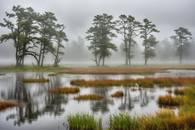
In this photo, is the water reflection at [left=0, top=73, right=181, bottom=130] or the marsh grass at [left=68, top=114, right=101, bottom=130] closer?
the marsh grass at [left=68, top=114, right=101, bottom=130]

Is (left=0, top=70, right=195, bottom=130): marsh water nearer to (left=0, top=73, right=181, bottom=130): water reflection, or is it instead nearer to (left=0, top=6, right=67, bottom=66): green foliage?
(left=0, top=73, right=181, bottom=130): water reflection

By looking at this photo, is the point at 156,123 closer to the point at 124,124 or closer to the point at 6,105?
the point at 124,124

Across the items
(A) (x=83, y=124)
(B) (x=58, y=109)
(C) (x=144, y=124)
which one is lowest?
(B) (x=58, y=109)

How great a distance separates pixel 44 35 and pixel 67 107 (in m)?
61.4

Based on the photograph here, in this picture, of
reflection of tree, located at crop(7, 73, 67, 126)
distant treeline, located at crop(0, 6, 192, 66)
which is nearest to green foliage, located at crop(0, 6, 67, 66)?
distant treeline, located at crop(0, 6, 192, 66)

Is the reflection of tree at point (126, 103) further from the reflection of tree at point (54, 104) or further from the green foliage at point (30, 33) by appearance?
the green foliage at point (30, 33)

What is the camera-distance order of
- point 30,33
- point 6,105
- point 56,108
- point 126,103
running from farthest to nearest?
point 30,33 → point 126,103 → point 6,105 → point 56,108

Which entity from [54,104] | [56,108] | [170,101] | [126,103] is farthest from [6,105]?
[170,101]

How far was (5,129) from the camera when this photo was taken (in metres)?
13.0

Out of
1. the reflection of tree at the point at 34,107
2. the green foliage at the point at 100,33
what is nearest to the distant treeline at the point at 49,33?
the green foliage at the point at 100,33

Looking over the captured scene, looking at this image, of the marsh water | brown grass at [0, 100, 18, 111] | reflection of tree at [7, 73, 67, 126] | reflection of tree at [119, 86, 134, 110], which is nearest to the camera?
the marsh water

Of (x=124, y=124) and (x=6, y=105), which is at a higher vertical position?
(x=124, y=124)

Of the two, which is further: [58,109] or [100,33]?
[100,33]

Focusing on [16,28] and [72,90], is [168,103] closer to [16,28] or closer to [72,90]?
[72,90]
